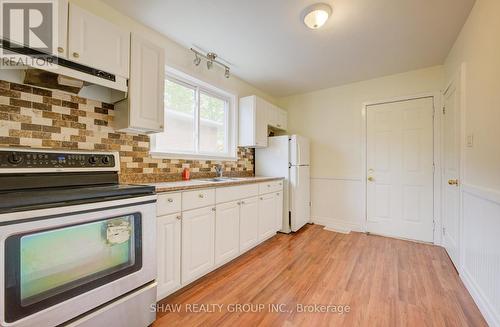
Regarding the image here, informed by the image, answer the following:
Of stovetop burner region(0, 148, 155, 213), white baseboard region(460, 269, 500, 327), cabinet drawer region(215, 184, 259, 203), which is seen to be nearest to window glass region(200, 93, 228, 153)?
cabinet drawer region(215, 184, 259, 203)

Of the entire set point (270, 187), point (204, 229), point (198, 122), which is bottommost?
point (204, 229)

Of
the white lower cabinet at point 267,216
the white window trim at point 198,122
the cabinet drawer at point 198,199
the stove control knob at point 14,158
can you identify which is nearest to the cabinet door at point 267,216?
the white lower cabinet at point 267,216

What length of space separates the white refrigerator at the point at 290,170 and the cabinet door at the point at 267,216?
15.3 inches

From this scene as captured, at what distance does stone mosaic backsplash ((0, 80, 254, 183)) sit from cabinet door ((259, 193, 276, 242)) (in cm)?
117

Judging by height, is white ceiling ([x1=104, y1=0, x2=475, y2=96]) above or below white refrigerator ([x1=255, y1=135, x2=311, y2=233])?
above

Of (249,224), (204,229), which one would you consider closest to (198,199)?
(204,229)

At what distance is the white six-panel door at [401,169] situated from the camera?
3031 millimetres

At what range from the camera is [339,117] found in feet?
12.2

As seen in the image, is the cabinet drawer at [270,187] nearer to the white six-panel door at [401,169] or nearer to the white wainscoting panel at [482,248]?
the white six-panel door at [401,169]

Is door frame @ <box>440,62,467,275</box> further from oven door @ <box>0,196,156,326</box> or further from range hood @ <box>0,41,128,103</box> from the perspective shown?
range hood @ <box>0,41,128,103</box>

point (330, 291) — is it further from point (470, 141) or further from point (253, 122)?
point (253, 122)

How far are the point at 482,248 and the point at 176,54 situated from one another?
323 centimetres

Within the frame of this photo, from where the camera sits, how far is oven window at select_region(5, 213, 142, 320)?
0.99m

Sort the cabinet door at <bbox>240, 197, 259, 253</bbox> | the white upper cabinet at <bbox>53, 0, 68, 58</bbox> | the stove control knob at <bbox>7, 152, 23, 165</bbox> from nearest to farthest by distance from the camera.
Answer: the stove control knob at <bbox>7, 152, 23, 165</bbox> < the white upper cabinet at <bbox>53, 0, 68, 58</bbox> < the cabinet door at <bbox>240, 197, 259, 253</bbox>
